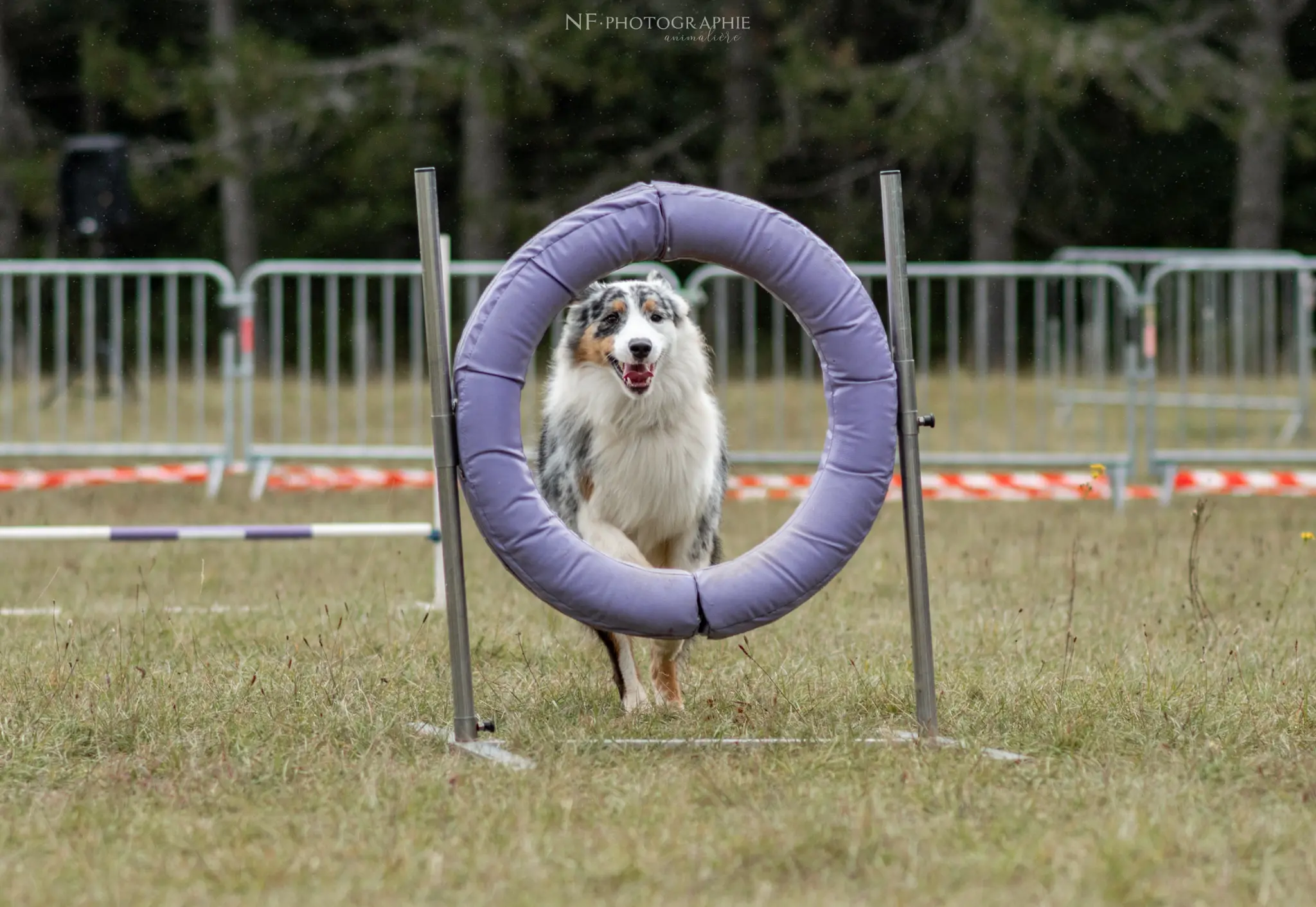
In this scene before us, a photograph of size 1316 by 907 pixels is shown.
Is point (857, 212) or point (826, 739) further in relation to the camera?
point (857, 212)

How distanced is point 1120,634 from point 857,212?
1908cm

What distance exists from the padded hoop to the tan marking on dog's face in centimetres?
48

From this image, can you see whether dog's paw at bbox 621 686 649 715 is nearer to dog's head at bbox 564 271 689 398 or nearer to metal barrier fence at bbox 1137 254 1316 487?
dog's head at bbox 564 271 689 398

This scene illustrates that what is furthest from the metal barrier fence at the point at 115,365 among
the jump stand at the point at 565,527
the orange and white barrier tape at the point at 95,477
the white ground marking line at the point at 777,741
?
the white ground marking line at the point at 777,741

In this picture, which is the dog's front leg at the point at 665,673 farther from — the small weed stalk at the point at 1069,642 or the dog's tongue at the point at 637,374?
the small weed stalk at the point at 1069,642

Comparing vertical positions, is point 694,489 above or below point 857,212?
below

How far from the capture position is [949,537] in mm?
8656

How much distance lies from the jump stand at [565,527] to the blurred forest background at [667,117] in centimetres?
1550

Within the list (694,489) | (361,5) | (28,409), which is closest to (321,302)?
(361,5)

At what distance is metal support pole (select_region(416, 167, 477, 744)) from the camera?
4.20 m

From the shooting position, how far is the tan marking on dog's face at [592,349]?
476 centimetres

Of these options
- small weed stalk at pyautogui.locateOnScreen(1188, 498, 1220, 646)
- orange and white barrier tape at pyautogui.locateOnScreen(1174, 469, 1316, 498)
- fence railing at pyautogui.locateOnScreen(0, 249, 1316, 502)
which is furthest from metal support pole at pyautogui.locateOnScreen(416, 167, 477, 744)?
orange and white barrier tape at pyautogui.locateOnScreen(1174, 469, 1316, 498)

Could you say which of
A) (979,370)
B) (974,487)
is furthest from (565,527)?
(979,370)

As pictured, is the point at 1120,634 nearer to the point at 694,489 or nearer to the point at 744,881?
the point at 694,489
